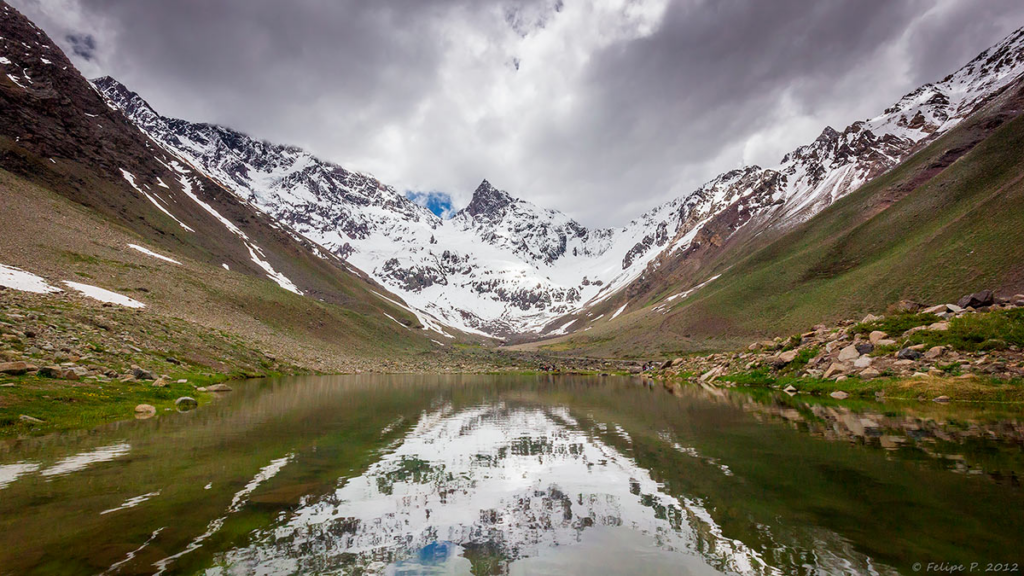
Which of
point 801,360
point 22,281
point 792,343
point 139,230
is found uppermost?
point 139,230

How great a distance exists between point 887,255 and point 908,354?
2735 inches

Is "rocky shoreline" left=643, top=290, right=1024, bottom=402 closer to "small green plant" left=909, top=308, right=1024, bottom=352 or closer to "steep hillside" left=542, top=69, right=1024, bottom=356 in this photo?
"small green plant" left=909, top=308, right=1024, bottom=352

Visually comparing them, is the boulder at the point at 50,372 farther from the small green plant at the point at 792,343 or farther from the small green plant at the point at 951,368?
the small green plant at the point at 792,343

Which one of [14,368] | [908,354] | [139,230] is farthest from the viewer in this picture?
[139,230]

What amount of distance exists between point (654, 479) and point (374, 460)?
8.01m

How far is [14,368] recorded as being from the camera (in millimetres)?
19797

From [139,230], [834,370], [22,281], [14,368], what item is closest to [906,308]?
[834,370]

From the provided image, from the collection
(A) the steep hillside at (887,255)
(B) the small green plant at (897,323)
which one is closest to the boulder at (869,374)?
(B) the small green plant at (897,323)

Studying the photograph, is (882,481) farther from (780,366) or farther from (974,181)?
(974,181)

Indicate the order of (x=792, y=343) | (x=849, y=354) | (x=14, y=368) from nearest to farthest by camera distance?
1. (x=14, y=368)
2. (x=849, y=354)
3. (x=792, y=343)

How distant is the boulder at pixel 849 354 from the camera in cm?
3106

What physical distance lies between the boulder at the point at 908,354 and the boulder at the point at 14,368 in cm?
4724

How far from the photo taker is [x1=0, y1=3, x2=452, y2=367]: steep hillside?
66250 mm

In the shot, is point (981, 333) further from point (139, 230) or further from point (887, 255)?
point (139, 230)
